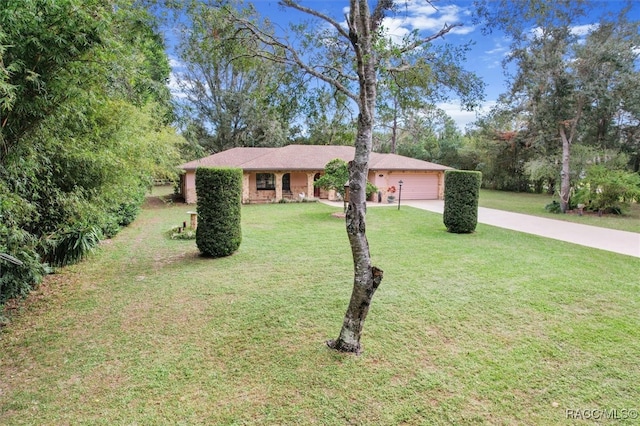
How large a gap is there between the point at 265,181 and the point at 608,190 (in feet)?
57.6

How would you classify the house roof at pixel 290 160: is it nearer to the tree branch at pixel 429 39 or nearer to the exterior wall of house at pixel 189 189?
the exterior wall of house at pixel 189 189

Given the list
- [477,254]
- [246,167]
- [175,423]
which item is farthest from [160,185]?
[175,423]

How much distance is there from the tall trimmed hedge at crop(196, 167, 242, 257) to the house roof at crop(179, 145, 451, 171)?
11.4 meters

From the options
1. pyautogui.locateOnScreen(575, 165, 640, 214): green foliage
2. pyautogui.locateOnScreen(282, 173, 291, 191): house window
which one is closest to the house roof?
pyautogui.locateOnScreen(282, 173, 291, 191): house window

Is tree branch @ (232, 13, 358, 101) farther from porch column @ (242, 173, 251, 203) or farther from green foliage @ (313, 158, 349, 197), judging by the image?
porch column @ (242, 173, 251, 203)

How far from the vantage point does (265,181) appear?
21125mm

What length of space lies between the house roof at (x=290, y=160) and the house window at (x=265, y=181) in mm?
1054

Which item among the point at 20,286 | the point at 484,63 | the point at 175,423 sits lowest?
the point at 175,423

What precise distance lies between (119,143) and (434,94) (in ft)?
18.8

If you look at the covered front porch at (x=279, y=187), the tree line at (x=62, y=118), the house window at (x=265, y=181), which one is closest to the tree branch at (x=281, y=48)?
the tree line at (x=62, y=118)

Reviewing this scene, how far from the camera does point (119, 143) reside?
642 centimetres

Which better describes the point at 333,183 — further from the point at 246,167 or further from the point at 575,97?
the point at 575,97

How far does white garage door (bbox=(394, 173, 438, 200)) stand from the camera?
71.9ft

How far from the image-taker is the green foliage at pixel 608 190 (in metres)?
14.5
